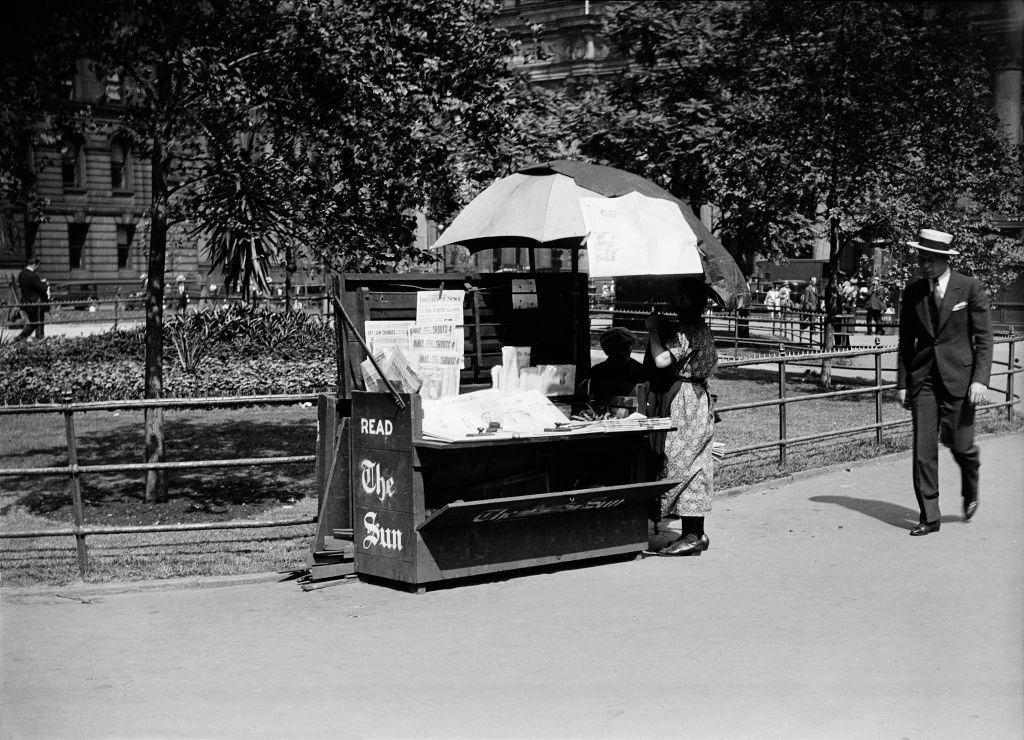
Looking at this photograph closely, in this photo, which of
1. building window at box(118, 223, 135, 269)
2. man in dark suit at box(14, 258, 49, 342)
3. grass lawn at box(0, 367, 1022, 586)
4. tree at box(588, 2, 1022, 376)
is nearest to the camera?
grass lawn at box(0, 367, 1022, 586)

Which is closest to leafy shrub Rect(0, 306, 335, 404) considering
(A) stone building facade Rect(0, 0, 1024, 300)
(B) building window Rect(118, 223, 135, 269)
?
(A) stone building facade Rect(0, 0, 1024, 300)

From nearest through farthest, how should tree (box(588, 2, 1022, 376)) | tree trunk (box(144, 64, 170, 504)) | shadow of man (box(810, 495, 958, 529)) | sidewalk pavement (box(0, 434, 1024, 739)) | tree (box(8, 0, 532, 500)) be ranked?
sidewalk pavement (box(0, 434, 1024, 739))
shadow of man (box(810, 495, 958, 529))
tree (box(8, 0, 532, 500))
tree trunk (box(144, 64, 170, 504))
tree (box(588, 2, 1022, 376))

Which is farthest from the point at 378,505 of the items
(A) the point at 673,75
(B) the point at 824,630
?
(A) the point at 673,75

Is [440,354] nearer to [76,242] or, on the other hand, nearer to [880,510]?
[880,510]

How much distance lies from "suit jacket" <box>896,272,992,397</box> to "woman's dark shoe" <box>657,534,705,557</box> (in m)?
1.98

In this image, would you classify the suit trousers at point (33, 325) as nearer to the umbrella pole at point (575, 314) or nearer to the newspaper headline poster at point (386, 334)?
the umbrella pole at point (575, 314)

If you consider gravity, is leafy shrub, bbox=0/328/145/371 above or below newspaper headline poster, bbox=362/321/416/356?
below

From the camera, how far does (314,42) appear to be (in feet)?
31.3

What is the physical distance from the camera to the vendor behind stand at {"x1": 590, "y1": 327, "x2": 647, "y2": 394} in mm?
8117

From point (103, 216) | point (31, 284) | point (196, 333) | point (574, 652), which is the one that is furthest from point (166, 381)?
point (103, 216)

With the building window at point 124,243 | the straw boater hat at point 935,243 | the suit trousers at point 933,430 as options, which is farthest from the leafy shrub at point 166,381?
the building window at point 124,243

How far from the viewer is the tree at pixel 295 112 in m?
9.55

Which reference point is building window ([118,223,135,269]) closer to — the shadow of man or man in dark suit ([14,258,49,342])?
man in dark suit ([14,258,49,342])

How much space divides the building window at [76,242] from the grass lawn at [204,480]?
149 feet
